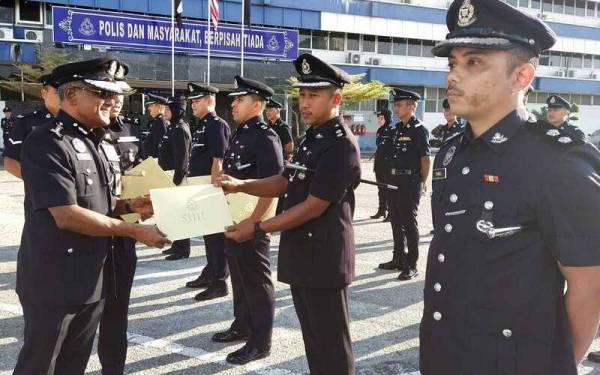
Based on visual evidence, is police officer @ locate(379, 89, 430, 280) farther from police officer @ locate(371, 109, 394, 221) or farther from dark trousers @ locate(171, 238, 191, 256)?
dark trousers @ locate(171, 238, 191, 256)

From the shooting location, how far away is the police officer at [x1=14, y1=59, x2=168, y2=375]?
111 inches

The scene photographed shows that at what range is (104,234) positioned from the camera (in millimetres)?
2908

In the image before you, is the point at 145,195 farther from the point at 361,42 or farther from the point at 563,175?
the point at 361,42

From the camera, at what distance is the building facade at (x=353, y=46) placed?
2644 cm

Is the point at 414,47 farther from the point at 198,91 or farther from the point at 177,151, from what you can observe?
the point at 198,91

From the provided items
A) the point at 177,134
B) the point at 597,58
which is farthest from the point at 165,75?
the point at 597,58

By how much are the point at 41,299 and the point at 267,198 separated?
1.81m

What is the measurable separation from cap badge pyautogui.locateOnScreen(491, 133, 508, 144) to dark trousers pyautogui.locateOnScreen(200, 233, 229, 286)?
4455 mm

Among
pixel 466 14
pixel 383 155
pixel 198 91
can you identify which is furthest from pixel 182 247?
pixel 466 14

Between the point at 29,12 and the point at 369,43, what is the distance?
2011 cm

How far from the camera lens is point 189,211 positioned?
3252 mm

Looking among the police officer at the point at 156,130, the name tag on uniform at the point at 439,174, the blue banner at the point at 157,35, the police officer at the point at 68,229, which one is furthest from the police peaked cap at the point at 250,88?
the blue banner at the point at 157,35

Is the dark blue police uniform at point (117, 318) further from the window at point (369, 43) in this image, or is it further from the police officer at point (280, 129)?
the window at point (369, 43)

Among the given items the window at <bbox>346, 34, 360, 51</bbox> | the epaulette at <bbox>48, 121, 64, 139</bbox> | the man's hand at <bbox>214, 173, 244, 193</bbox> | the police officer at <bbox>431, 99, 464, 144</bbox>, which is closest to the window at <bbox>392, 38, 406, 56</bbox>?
the window at <bbox>346, 34, 360, 51</bbox>
